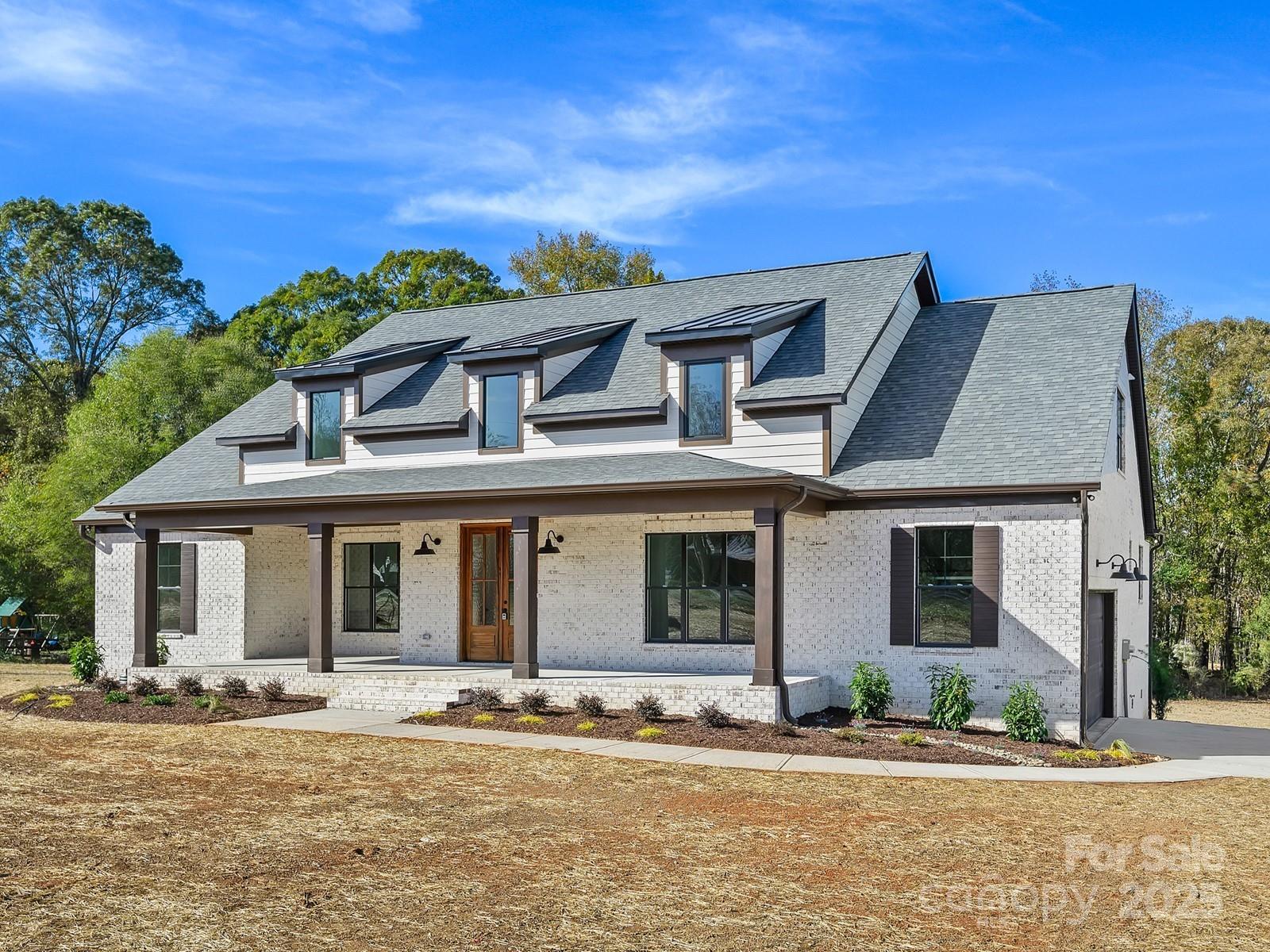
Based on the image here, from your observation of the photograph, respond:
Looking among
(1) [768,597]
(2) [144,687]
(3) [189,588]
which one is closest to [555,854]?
(1) [768,597]

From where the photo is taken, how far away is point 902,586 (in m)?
15.8

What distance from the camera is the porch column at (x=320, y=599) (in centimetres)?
1762

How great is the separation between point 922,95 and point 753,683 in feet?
35.1

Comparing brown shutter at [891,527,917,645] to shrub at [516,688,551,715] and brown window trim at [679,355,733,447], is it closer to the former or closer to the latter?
brown window trim at [679,355,733,447]

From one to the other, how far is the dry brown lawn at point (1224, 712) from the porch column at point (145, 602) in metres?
19.2

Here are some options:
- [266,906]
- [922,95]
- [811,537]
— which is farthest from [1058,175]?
[266,906]

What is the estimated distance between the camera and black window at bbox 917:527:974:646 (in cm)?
1553

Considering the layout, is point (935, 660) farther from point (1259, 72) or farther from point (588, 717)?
point (1259, 72)

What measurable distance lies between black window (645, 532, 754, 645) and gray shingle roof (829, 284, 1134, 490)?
2.17 metres

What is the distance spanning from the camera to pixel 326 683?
17250 mm

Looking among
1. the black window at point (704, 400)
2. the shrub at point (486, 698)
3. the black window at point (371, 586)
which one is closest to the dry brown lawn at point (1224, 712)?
the black window at point (704, 400)

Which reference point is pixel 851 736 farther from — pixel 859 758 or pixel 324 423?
pixel 324 423

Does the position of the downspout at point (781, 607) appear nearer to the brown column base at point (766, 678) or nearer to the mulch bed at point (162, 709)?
the brown column base at point (766, 678)

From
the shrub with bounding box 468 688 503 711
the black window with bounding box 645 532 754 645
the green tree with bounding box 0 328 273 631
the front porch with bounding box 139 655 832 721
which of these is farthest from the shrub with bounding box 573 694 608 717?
the green tree with bounding box 0 328 273 631
